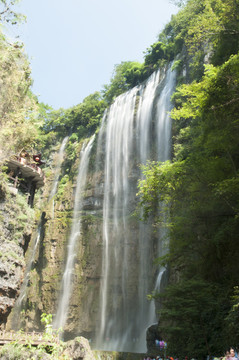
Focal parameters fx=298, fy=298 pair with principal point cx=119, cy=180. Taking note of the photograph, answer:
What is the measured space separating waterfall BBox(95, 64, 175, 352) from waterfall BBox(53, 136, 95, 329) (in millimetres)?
2492

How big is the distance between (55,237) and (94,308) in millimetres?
6683

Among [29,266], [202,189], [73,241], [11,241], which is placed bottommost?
[11,241]

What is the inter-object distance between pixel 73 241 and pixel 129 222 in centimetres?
503

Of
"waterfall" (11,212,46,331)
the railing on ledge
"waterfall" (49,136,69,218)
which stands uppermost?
"waterfall" (49,136,69,218)

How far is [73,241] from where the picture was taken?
24.7 m

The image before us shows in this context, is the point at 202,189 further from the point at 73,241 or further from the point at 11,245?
the point at 73,241

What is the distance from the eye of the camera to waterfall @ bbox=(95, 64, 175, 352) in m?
20.1

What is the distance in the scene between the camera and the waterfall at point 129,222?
66.1 feet

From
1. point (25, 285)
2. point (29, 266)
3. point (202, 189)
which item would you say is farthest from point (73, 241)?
point (202, 189)

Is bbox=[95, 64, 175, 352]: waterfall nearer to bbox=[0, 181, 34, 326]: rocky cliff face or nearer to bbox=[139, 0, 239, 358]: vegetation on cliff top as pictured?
bbox=[0, 181, 34, 326]: rocky cliff face

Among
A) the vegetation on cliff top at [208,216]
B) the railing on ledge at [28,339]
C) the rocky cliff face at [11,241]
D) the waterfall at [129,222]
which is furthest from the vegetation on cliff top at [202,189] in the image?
the waterfall at [129,222]

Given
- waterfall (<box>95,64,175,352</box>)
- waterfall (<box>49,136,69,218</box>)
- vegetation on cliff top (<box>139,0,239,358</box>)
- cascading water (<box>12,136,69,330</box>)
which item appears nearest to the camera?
vegetation on cliff top (<box>139,0,239,358</box>)

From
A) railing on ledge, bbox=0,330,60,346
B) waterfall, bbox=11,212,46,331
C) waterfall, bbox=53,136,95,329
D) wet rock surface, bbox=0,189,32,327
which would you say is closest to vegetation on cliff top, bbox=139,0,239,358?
railing on ledge, bbox=0,330,60,346

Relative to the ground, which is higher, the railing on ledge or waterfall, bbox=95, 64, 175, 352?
waterfall, bbox=95, 64, 175, 352
